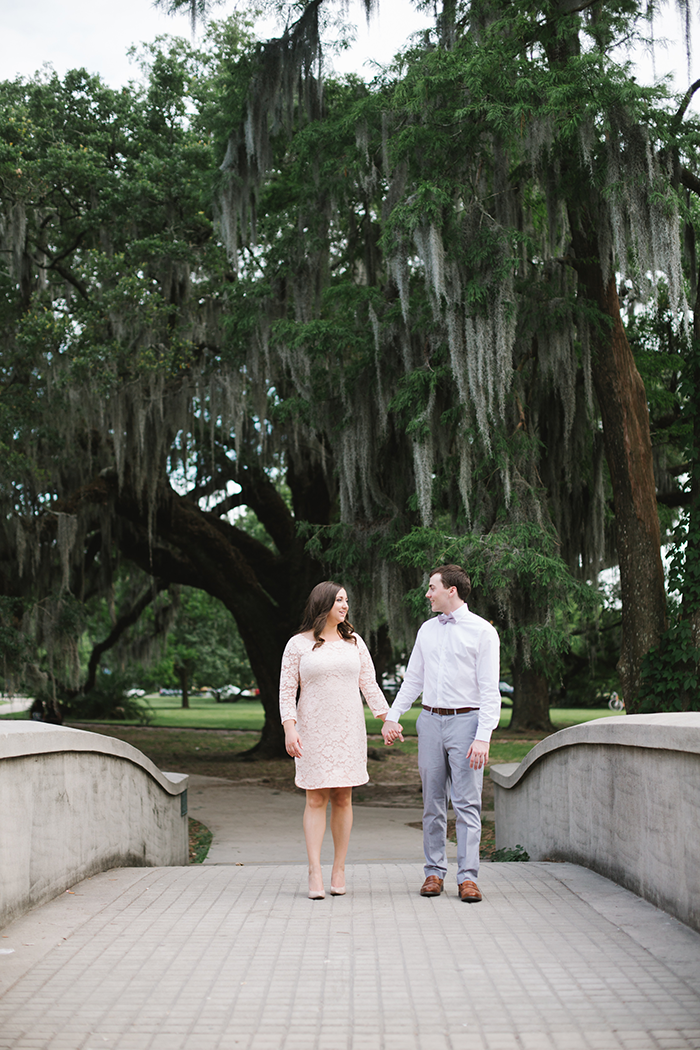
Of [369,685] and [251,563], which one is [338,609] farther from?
[251,563]

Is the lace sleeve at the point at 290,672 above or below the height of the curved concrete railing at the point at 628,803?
above

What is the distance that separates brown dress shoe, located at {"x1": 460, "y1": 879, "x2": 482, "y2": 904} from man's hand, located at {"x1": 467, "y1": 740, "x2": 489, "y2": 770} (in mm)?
520

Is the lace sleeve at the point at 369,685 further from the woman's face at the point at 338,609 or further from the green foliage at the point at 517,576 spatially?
the green foliage at the point at 517,576

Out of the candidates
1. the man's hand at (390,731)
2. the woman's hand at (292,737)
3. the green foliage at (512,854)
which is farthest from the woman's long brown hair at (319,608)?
the green foliage at (512,854)

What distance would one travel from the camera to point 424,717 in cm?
458

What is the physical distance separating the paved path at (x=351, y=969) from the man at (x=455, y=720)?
0.77 ft

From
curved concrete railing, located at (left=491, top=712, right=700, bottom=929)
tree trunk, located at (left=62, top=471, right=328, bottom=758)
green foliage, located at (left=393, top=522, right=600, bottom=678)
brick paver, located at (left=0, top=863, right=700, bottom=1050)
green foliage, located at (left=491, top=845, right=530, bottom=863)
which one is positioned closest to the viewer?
brick paver, located at (left=0, top=863, right=700, bottom=1050)

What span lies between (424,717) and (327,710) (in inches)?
18.7

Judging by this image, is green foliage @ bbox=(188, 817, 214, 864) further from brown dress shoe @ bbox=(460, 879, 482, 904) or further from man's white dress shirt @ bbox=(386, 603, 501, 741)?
man's white dress shirt @ bbox=(386, 603, 501, 741)

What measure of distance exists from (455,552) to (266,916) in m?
5.03

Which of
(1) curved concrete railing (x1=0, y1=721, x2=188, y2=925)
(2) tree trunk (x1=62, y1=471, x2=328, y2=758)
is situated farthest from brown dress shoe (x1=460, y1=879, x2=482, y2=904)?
(2) tree trunk (x1=62, y1=471, x2=328, y2=758)

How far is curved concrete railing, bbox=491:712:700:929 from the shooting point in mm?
3877

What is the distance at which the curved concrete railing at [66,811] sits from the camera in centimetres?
408

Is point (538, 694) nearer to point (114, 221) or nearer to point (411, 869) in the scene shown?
point (114, 221)
